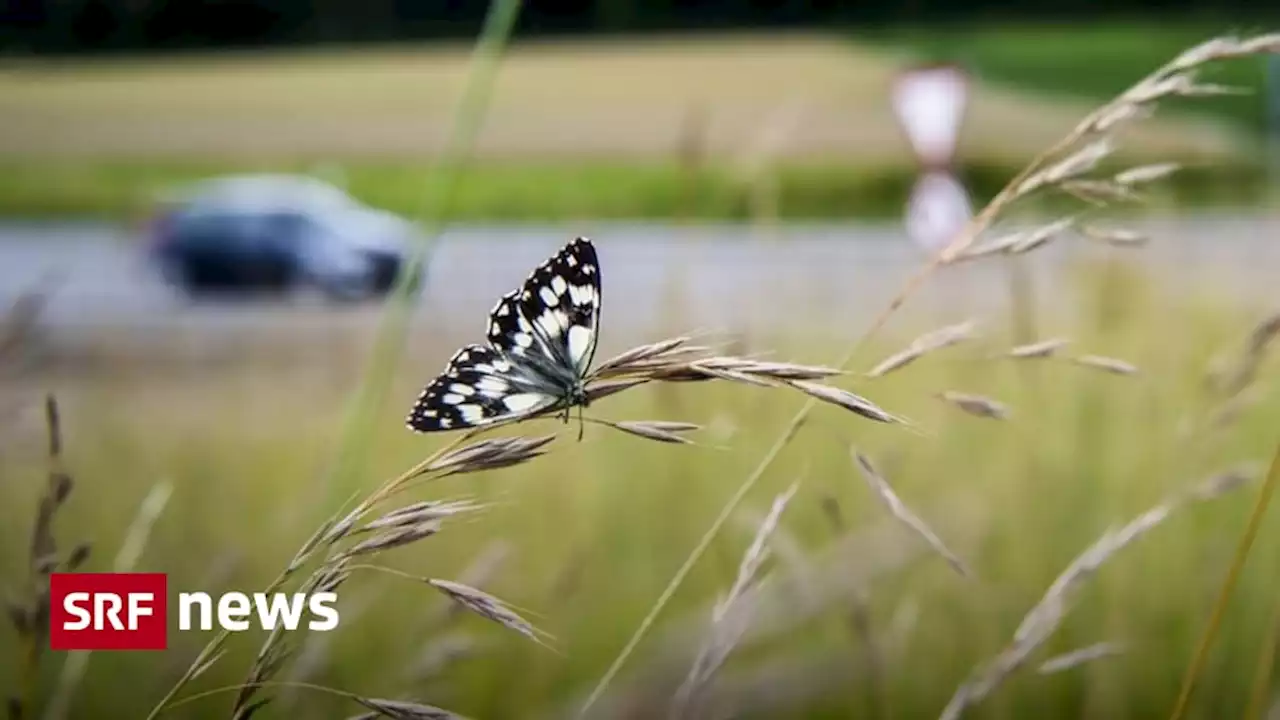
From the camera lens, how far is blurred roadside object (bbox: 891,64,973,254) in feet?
3.14

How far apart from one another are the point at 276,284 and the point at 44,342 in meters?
0.21

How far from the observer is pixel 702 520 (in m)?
0.86

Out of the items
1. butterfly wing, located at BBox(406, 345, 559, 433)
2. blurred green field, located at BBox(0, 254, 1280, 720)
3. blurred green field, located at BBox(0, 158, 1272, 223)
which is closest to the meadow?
blurred green field, located at BBox(0, 254, 1280, 720)

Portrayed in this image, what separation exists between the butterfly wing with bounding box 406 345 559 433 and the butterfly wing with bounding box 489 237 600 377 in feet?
0.05

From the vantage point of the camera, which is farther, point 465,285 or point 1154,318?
point 1154,318

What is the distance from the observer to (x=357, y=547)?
43 centimetres

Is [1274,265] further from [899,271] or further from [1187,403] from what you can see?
[899,271]

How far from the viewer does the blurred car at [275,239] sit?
0.87 meters

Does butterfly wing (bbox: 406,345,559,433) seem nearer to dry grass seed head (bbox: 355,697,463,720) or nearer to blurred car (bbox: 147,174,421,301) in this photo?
dry grass seed head (bbox: 355,697,463,720)

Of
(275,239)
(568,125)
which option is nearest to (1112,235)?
(568,125)

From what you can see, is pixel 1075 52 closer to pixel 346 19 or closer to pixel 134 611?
pixel 346 19

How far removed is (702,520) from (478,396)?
414mm

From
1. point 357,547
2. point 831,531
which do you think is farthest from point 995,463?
point 357,547

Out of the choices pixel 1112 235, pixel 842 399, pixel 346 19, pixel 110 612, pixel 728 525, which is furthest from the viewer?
pixel 346 19
